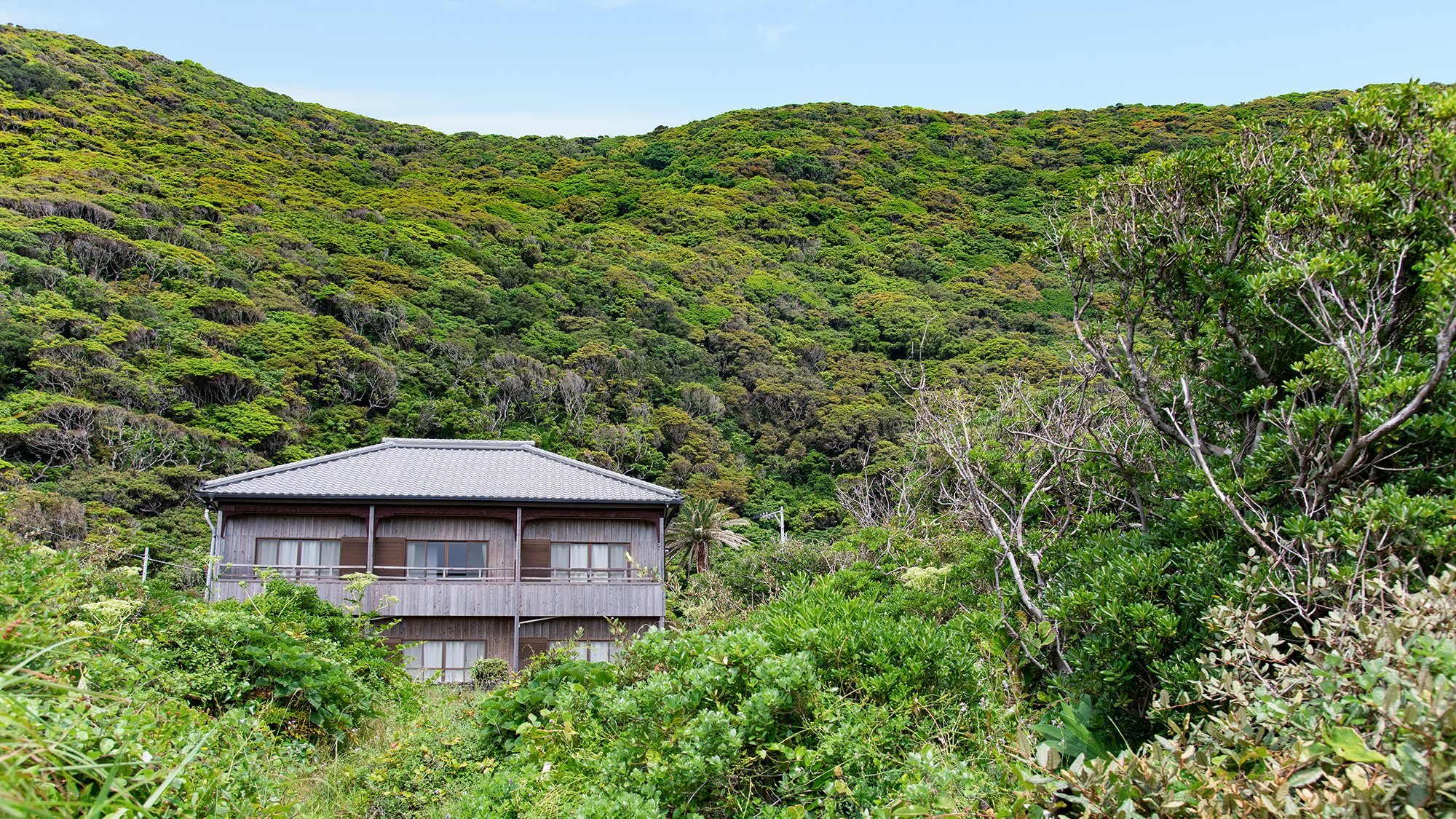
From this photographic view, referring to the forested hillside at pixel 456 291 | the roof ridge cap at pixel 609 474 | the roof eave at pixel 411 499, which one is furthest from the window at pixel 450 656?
the forested hillside at pixel 456 291

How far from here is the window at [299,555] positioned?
66.5 ft

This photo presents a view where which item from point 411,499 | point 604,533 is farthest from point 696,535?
point 411,499

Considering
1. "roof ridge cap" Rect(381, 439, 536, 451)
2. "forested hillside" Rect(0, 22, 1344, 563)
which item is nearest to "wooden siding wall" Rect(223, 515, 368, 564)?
"roof ridge cap" Rect(381, 439, 536, 451)

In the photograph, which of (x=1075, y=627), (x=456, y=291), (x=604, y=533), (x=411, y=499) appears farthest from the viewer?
(x=456, y=291)

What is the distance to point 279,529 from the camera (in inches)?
805

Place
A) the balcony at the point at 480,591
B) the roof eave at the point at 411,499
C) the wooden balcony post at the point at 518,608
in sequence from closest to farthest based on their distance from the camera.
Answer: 1. the roof eave at the point at 411,499
2. the balcony at the point at 480,591
3. the wooden balcony post at the point at 518,608

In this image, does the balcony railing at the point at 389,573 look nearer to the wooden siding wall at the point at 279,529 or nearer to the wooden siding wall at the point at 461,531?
the wooden siding wall at the point at 461,531

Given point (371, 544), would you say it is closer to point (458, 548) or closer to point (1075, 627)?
point (458, 548)

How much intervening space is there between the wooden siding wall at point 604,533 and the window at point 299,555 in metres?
4.71

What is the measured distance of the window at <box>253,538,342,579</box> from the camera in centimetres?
2028

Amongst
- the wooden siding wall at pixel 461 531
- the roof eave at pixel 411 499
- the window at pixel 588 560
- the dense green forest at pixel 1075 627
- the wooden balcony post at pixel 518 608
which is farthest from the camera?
the window at pixel 588 560

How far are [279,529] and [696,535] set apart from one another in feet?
46.3

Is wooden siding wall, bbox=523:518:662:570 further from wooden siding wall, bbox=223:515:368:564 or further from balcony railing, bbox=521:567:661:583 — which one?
wooden siding wall, bbox=223:515:368:564

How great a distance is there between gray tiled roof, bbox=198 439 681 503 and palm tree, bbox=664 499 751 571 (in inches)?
295
